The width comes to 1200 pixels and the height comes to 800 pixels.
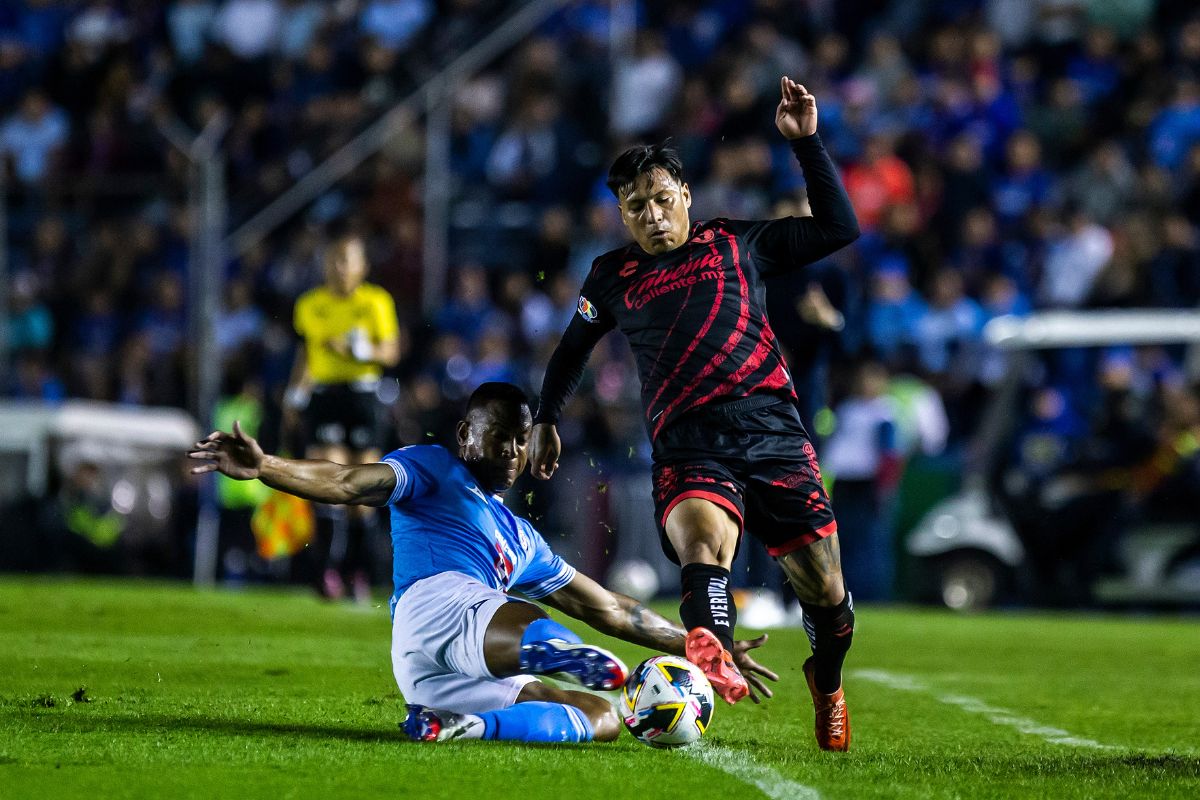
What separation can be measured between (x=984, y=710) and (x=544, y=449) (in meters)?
2.25

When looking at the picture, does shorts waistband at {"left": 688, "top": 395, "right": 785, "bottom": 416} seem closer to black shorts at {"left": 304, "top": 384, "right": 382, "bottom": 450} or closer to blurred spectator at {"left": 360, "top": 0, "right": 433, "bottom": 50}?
black shorts at {"left": 304, "top": 384, "right": 382, "bottom": 450}

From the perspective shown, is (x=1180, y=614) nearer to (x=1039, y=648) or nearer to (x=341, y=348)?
(x=1039, y=648)

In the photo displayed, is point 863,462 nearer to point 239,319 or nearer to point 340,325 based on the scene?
point 340,325

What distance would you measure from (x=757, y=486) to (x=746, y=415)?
226 millimetres

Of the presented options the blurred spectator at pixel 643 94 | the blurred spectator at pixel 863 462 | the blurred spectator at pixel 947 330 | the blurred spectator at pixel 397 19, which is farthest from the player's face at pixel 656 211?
the blurred spectator at pixel 397 19

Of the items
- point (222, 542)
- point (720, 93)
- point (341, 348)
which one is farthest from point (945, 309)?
point (222, 542)

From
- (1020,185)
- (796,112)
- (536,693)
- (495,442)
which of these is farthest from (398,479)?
(1020,185)

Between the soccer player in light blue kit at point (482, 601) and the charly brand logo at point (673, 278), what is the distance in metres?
0.54

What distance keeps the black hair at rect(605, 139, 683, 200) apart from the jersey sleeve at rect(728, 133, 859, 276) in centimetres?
34

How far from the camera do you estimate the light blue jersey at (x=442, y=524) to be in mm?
5422

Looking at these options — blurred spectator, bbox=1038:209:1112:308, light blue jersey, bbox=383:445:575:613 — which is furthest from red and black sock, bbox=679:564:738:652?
blurred spectator, bbox=1038:209:1112:308

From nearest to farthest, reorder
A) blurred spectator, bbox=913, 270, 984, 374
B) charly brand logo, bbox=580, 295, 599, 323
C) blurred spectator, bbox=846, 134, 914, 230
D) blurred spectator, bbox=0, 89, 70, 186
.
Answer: charly brand logo, bbox=580, 295, 599, 323
blurred spectator, bbox=913, 270, 984, 374
blurred spectator, bbox=846, 134, 914, 230
blurred spectator, bbox=0, 89, 70, 186

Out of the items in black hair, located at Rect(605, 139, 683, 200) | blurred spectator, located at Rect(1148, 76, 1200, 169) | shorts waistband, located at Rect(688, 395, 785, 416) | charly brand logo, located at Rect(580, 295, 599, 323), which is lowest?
shorts waistband, located at Rect(688, 395, 785, 416)

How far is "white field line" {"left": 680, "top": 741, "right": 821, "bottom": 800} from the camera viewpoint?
4535mm
